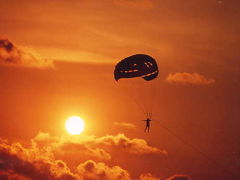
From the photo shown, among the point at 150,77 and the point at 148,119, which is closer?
the point at 148,119

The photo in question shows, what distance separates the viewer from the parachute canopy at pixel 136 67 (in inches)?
2124

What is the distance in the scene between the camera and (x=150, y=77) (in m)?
57.3

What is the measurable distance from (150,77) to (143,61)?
402 cm

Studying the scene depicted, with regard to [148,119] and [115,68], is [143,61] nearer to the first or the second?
[115,68]

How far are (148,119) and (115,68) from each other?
7.65m

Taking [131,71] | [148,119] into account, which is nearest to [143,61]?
[131,71]

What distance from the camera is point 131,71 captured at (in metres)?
55.1

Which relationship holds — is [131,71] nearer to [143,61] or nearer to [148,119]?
[143,61]

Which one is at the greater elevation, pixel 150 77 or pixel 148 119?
pixel 150 77

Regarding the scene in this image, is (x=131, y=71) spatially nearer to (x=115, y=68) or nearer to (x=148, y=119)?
(x=115, y=68)

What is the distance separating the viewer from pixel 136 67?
2146 inches

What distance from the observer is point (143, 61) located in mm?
53906

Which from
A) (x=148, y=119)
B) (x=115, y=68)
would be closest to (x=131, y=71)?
(x=115, y=68)

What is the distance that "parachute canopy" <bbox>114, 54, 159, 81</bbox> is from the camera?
5394 centimetres
